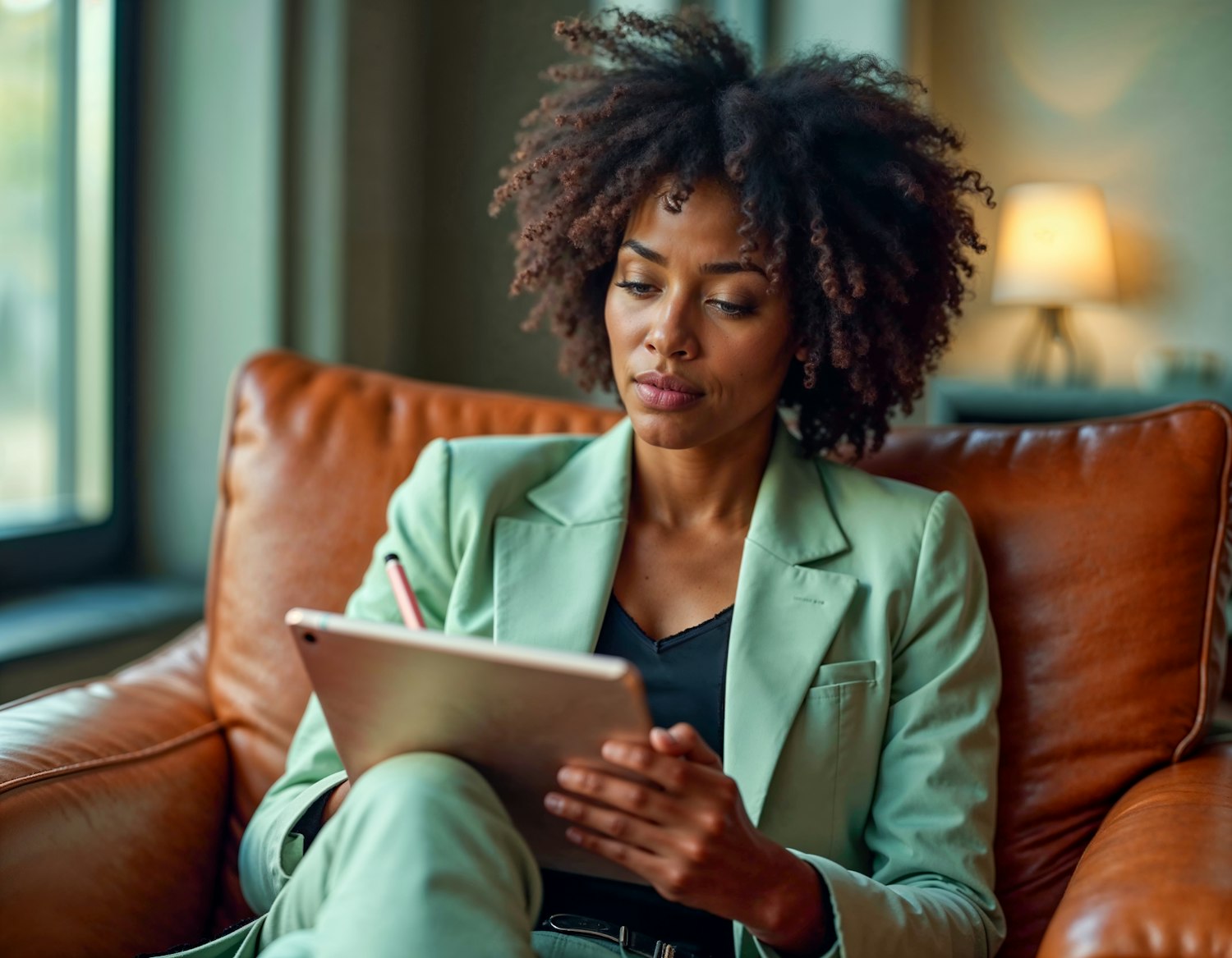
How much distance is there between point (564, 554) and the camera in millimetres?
1331

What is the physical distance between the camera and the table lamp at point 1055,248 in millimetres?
3066

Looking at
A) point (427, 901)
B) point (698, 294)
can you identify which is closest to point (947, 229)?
point (698, 294)

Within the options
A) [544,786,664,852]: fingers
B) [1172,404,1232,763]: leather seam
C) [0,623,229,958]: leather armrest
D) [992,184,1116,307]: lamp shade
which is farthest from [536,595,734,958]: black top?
[992,184,1116,307]: lamp shade

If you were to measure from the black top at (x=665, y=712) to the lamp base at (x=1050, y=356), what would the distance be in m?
2.24

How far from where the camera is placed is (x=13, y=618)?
1879mm

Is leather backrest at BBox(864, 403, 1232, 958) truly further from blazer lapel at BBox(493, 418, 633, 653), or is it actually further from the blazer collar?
blazer lapel at BBox(493, 418, 633, 653)

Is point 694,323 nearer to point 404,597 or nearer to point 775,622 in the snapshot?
point 775,622

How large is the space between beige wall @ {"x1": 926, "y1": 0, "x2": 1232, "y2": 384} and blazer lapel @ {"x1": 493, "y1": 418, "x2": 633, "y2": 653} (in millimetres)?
2307

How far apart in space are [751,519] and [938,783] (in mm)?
355

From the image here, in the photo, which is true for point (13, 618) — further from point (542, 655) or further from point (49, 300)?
point (542, 655)

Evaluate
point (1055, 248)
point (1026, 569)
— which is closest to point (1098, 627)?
point (1026, 569)

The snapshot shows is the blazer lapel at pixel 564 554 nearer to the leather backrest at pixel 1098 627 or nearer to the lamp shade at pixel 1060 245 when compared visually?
the leather backrest at pixel 1098 627

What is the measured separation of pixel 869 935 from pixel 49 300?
68.3 inches

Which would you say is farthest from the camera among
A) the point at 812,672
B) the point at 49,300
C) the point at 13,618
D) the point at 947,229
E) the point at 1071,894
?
the point at 49,300
